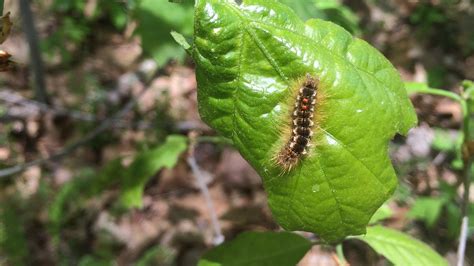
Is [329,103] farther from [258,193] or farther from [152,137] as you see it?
[152,137]

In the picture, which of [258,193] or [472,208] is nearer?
[472,208]

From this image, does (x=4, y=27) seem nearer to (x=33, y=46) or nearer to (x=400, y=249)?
(x=400, y=249)

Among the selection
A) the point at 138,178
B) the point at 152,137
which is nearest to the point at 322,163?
the point at 138,178

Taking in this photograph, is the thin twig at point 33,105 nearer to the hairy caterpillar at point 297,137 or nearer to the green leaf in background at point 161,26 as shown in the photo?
the green leaf in background at point 161,26

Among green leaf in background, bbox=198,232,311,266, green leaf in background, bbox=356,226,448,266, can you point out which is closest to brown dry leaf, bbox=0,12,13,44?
green leaf in background, bbox=198,232,311,266

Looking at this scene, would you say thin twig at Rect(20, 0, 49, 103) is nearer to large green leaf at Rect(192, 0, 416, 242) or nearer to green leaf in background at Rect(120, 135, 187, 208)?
green leaf in background at Rect(120, 135, 187, 208)

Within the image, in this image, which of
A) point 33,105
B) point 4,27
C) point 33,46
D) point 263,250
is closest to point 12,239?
point 33,105

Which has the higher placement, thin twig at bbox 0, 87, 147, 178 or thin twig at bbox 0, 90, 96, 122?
thin twig at bbox 0, 87, 147, 178
